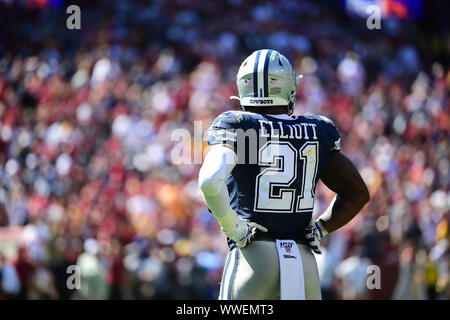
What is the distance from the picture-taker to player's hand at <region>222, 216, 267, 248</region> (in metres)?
4.05

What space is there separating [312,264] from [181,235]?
596 cm

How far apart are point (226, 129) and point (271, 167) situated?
0.29 meters

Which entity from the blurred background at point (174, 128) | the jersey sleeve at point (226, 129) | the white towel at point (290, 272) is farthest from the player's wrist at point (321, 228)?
the blurred background at point (174, 128)

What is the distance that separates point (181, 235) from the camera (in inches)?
400

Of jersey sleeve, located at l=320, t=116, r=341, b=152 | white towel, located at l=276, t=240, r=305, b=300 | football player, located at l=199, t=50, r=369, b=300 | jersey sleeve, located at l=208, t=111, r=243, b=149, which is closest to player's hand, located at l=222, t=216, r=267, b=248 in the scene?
football player, located at l=199, t=50, r=369, b=300

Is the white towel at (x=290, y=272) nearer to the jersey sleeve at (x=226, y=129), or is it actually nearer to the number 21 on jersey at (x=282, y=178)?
the number 21 on jersey at (x=282, y=178)

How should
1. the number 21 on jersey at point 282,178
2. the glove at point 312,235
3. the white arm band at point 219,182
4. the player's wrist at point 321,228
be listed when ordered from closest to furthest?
the white arm band at point 219,182 < the number 21 on jersey at point 282,178 < the glove at point 312,235 < the player's wrist at point 321,228

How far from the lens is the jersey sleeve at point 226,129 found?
4062mm

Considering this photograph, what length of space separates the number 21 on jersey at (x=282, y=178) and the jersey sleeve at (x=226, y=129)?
16cm

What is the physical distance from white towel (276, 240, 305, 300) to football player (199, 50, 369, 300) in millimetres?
33

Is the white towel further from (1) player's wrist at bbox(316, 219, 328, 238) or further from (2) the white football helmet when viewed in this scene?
(2) the white football helmet

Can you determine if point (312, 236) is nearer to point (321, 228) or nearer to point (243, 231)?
point (321, 228)

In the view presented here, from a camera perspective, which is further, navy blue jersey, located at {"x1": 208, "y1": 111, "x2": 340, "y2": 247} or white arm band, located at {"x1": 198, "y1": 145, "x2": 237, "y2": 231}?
navy blue jersey, located at {"x1": 208, "y1": 111, "x2": 340, "y2": 247}
